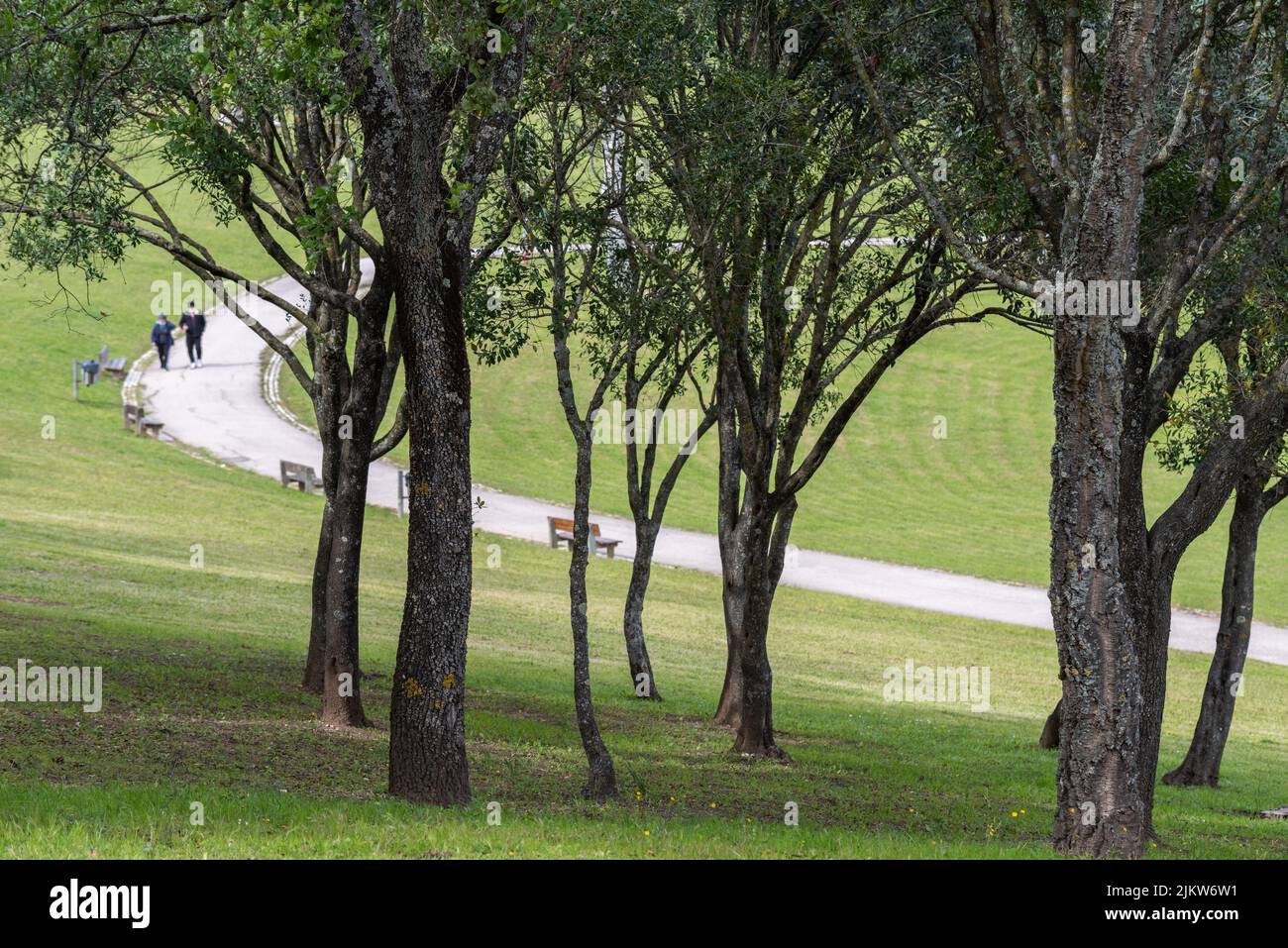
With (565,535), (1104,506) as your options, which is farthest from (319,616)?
(565,535)

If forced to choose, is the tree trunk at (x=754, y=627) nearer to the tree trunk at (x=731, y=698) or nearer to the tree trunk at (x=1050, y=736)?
the tree trunk at (x=731, y=698)

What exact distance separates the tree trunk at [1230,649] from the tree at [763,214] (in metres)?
5.50

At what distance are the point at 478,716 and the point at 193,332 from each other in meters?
43.4

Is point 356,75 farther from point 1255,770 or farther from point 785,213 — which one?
point 1255,770

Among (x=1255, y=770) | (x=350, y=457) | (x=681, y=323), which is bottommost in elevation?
(x=1255, y=770)

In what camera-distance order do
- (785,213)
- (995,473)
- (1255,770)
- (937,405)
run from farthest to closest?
(937,405) < (995,473) < (1255,770) < (785,213)

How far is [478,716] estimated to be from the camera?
62.8ft

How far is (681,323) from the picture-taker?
16359 mm

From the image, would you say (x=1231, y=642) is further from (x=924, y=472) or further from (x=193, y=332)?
(x=193, y=332)

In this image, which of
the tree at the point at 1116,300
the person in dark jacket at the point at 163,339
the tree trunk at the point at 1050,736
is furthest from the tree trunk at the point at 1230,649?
the person in dark jacket at the point at 163,339

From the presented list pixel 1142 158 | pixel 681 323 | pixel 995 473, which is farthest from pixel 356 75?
Answer: pixel 995 473

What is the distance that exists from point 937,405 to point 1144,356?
53104 millimetres

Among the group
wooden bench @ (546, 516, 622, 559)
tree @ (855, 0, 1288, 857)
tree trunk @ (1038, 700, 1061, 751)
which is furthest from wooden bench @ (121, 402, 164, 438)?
tree @ (855, 0, 1288, 857)

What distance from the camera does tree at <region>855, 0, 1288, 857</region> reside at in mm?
10711
